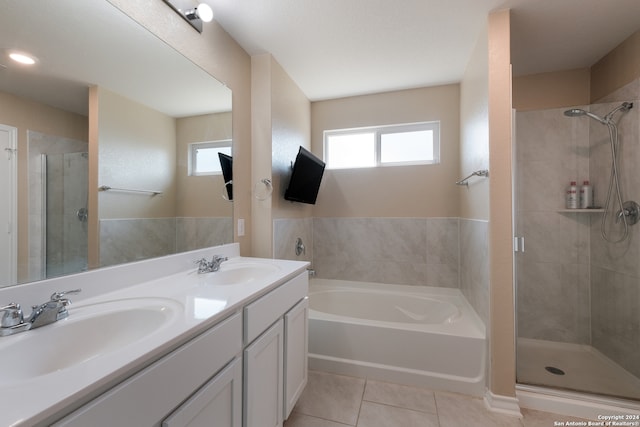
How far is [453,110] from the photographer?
8.26 ft

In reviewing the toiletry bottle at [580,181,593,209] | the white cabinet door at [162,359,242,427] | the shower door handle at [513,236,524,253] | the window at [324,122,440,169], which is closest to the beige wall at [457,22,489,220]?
the shower door handle at [513,236,524,253]

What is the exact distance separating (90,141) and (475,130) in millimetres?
2227

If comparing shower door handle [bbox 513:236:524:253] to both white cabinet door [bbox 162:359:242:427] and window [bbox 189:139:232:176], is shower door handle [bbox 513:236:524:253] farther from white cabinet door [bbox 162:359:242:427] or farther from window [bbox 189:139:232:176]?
window [bbox 189:139:232:176]

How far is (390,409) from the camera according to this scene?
1.58 metres

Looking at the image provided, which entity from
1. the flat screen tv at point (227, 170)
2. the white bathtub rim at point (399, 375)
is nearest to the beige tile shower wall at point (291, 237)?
the flat screen tv at point (227, 170)

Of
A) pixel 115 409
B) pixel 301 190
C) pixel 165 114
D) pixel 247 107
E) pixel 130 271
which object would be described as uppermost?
pixel 247 107

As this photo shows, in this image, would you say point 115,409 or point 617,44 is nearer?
point 115,409

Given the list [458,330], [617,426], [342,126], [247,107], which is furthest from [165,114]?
[617,426]

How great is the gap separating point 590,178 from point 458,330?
1640 mm

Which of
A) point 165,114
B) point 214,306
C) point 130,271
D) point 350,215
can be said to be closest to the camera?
point 214,306

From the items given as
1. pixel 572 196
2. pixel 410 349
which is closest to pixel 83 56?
pixel 410 349

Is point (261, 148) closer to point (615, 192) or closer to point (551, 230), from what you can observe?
point (551, 230)

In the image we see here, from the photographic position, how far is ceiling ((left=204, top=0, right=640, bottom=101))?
60.8 inches

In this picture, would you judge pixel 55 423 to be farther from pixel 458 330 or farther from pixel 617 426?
pixel 617 426
